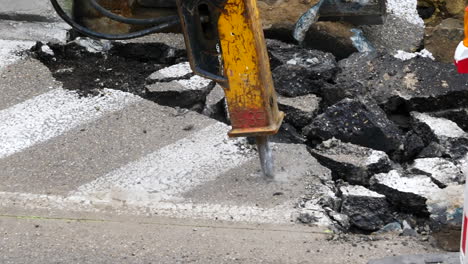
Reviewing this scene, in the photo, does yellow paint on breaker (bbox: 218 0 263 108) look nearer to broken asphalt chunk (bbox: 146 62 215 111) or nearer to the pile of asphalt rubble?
the pile of asphalt rubble

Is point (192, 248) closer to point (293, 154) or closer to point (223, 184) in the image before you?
point (223, 184)

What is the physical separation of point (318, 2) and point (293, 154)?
144 centimetres

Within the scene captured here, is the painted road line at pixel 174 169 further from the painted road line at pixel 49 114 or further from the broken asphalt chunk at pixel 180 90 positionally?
the painted road line at pixel 49 114

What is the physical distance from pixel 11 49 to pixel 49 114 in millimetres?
887

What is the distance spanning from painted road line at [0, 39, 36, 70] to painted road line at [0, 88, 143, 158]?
1.68ft

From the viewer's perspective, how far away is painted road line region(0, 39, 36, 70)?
5.62 metres

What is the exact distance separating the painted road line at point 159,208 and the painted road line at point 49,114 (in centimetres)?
53

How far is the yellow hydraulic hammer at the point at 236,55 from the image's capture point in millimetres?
3939

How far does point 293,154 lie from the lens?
4652 millimetres

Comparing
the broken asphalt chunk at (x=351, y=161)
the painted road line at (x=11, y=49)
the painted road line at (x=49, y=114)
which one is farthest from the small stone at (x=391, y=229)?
the painted road line at (x=11, y=49)

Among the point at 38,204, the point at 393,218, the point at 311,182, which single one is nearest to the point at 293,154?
the point at 311,182

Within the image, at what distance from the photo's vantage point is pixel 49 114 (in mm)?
5086

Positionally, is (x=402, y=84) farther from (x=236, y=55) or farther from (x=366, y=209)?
(x=236, y=55)

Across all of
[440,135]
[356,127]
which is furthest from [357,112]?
[440,135]
